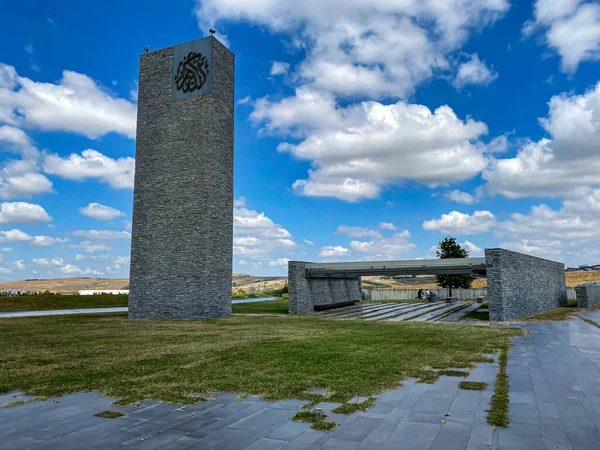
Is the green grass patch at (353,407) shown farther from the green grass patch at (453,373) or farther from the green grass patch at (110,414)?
the green grass patch at (110,414)

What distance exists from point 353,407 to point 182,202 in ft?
60.1

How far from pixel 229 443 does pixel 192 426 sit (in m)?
0.75

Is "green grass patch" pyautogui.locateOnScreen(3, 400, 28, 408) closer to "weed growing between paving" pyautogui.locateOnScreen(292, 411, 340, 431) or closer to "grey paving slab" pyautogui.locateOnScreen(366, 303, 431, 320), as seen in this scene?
"weed growing between paving" pyautogui.locateOnScreen(292, 411, 340, 431)

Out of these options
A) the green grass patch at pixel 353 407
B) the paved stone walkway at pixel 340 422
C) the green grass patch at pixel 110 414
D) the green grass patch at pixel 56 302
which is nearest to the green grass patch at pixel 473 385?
the paved stone walkway at pixel 340 422

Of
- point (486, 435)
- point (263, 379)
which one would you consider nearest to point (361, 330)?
point (263, 379)

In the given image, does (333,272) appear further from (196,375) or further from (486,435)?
(486,435)

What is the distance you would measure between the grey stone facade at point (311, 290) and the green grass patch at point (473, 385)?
62.1ft

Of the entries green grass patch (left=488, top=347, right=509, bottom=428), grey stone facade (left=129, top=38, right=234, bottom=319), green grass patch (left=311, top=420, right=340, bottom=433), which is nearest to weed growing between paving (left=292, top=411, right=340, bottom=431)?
green grass patch (left=311, top=420, right=340, bottom=433)

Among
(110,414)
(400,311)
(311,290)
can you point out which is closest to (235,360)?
(110,414)

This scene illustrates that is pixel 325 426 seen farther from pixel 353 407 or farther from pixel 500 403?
pixel 500 403

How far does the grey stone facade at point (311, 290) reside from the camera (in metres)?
26.1

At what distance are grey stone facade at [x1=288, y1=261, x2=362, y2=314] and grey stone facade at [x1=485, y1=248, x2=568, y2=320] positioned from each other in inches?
426

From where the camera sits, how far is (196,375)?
7824 mm

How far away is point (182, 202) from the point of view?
73.4ft
